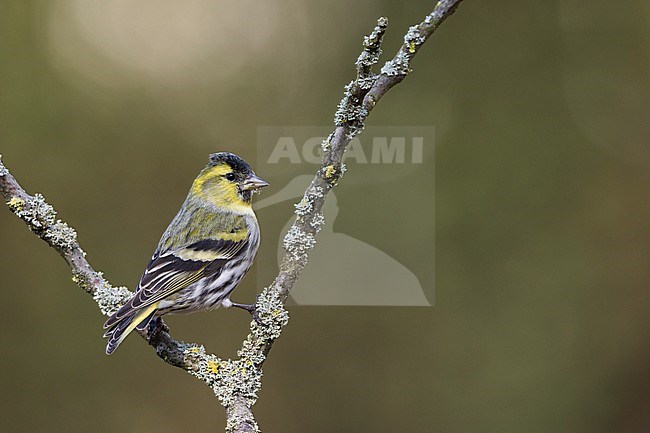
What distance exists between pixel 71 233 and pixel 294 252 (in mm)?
355

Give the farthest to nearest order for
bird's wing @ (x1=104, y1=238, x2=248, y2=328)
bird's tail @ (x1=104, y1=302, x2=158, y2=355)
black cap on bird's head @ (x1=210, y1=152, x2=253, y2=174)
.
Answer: black cap on bird's head @ (x1=210, y1=152, x2=253, y2=174) < bird's wing @ (x1=104, y1=238, x2=248, y2=328) < bird's tail @ (x1=104, y1=302, x2=158, y2=355)

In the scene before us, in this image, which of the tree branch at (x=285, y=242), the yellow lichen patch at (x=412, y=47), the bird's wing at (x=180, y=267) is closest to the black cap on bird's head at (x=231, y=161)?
the bird's wing at (x=180, y=267)

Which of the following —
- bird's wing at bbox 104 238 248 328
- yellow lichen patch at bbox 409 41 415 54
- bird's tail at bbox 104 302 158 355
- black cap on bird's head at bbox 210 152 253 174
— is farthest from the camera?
black cap on bird's head at bbox 210 152 253 174

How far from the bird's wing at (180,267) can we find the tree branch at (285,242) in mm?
41

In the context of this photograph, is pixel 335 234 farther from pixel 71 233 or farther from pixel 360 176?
pixel 71 233

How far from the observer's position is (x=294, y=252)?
1008 millimetres

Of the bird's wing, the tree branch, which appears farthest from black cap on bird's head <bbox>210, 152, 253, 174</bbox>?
the tree branch

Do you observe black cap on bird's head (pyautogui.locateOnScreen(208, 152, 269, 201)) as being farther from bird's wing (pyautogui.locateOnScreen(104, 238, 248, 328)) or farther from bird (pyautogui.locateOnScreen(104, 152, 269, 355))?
bird's wing (pyautogui.locateOnScreen(104, 238, 248, 328))

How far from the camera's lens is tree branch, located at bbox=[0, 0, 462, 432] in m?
0.95

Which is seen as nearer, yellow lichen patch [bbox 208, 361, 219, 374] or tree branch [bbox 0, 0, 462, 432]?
tree branch [bbox 0, 0, 462, 432]

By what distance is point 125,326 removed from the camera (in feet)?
3.54

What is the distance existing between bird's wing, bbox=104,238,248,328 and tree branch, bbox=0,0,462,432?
41mm

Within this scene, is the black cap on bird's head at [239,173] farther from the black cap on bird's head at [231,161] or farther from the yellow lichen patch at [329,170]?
the yellow lichen patch at [329,170]

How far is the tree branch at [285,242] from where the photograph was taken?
3.11 feet
